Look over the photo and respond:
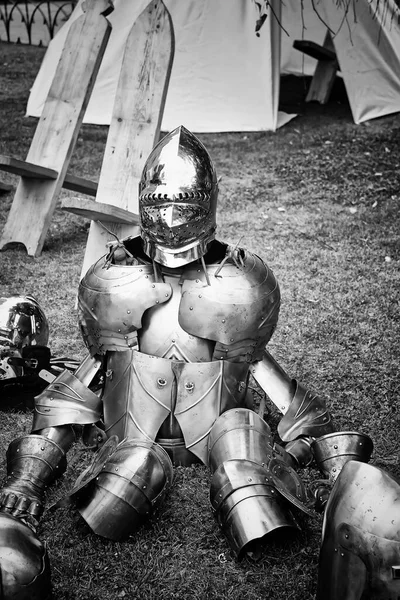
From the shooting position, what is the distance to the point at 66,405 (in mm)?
3916

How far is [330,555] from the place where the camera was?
2680 millimetres

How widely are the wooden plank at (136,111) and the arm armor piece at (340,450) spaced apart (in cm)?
256

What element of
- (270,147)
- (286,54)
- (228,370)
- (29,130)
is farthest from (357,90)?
(228,370)

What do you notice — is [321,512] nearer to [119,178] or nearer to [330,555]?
[330,555]

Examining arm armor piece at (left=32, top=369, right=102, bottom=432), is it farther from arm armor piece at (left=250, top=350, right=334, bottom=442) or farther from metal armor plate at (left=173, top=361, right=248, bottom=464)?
arm armor piece at (left=250, top=350, right=334, bottom=442)

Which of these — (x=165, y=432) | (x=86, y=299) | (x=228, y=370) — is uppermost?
(x=86, y=299)

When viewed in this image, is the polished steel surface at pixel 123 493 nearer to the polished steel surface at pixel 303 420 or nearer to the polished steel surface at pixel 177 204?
the polished steel surface at pixel 303 420

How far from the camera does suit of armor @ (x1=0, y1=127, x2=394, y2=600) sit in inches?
145

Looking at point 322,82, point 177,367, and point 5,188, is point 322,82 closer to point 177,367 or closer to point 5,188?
point 5,188

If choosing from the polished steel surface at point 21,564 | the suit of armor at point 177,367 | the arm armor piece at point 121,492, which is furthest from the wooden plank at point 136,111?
the polished steel surface at point 21,564

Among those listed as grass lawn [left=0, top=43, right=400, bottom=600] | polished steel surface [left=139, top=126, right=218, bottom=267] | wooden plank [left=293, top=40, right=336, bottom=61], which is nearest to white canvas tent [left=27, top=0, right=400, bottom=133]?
grass lawn [left=0, top=43, right=400, bottom=600]

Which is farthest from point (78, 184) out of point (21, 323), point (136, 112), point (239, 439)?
point (239, 439)

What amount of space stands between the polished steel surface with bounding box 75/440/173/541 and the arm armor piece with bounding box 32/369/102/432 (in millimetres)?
400

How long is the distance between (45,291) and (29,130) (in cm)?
521
